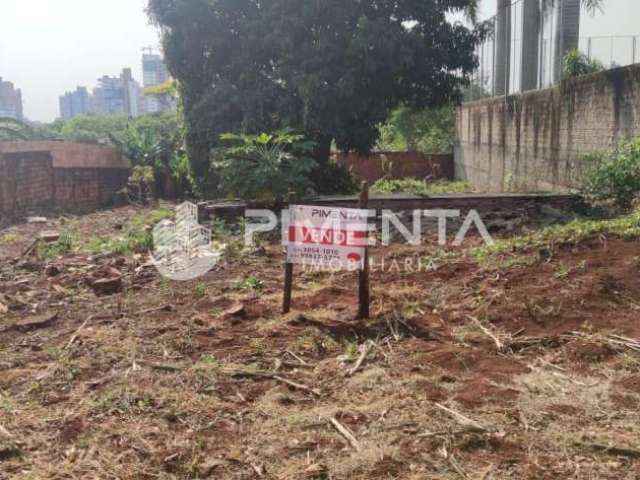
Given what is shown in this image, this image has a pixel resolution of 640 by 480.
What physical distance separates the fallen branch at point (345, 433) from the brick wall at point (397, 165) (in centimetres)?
1623

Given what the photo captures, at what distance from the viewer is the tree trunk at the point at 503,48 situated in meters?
14.8

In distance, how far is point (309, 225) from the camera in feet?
17.3

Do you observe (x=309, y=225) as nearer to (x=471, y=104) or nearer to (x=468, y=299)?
(x=468, y=299)

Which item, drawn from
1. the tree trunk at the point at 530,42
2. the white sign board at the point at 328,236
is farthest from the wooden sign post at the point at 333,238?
the tree trunk at the point at 530,42

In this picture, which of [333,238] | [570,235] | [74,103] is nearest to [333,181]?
[570,235]

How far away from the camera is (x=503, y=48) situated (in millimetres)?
15219

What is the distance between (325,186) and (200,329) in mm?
8303

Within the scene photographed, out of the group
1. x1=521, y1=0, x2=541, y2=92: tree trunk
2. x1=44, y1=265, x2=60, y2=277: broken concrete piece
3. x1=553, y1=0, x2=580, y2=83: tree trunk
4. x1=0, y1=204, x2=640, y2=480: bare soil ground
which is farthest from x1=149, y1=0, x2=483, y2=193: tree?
→ x1=0, y1=204, x2=640, y2=480: bare soil ground

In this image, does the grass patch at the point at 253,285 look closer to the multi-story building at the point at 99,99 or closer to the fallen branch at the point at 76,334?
the fallen branch at the point at 76,334

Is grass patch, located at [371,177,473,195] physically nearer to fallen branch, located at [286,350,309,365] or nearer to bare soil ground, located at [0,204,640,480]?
bare soil ground, located at [0,204,640,480]

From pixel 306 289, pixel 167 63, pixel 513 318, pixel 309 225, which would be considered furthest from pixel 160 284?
pixel 167 63

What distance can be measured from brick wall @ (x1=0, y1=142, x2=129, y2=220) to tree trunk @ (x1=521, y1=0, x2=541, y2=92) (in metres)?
10.9

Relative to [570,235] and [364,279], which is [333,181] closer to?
[570,235]

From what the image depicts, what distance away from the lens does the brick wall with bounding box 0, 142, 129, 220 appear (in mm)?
14164
